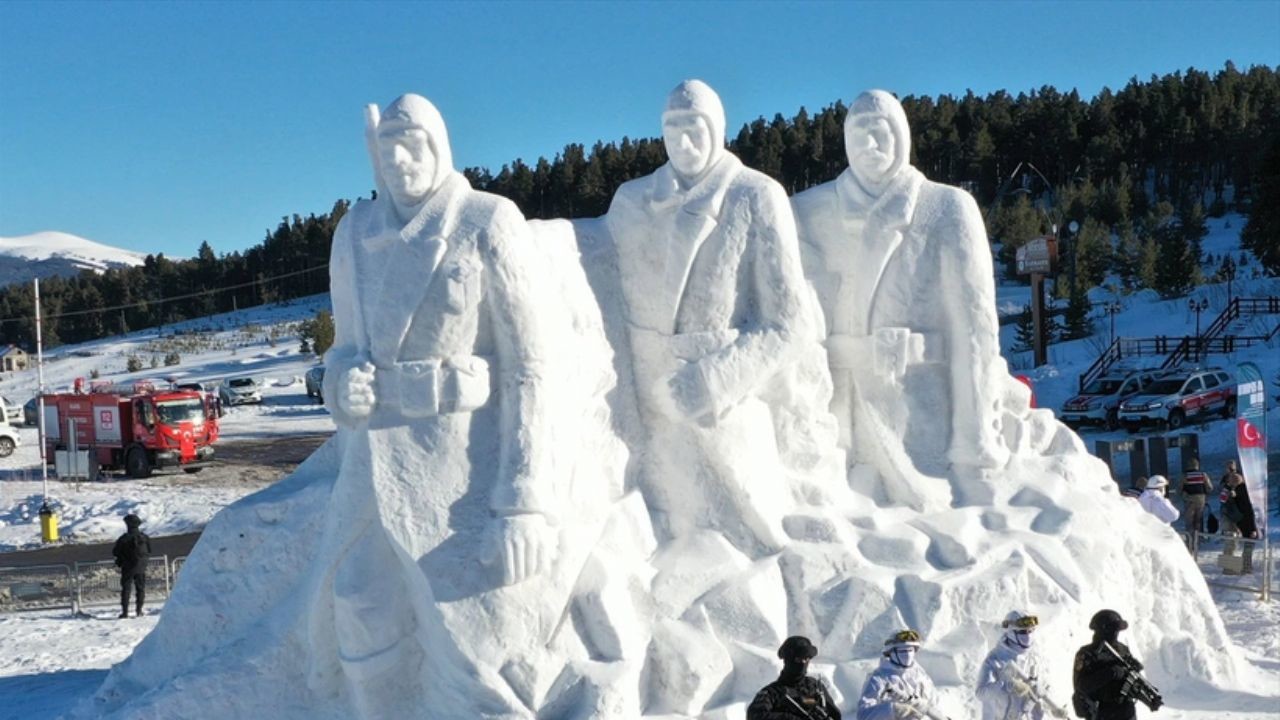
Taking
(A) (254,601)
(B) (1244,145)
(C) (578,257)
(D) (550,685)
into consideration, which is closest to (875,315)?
(C) (578,257)

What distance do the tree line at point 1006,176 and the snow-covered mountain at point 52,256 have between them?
175 ft

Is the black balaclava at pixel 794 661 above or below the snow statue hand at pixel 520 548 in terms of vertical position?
below

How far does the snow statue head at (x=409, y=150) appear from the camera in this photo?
22.3 feet

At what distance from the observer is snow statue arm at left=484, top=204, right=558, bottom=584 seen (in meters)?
6.44

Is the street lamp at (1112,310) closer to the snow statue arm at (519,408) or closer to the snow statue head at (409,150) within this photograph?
the snow statue arm at (519,408)

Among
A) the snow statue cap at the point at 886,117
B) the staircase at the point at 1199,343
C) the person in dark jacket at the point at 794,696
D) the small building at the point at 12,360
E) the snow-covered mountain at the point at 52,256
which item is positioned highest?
the snow-covered mountain at the point at 52,256

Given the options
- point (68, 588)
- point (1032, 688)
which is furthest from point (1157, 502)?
point (68, 588)

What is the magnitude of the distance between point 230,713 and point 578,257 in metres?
3.34

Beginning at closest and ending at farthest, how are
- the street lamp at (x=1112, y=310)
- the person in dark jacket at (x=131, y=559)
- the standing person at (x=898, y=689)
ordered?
the standing person at (x=898, y=689)
the person in dark jacket at (x=131, y=559)
the street lamp at (x=1112, y=310)

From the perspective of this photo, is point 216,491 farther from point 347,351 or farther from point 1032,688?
point 1032,688

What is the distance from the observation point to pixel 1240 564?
12.3 meters

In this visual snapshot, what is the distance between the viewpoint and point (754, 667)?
7043mm

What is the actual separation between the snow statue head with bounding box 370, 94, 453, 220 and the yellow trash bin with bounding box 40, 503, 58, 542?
12.6 meters

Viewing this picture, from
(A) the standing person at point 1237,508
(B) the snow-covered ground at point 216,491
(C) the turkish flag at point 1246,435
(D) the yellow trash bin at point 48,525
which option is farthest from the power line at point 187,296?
Answer: (C) the turkish flag at point 1246,435
